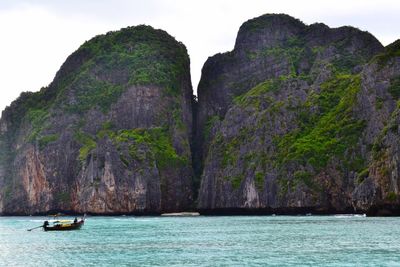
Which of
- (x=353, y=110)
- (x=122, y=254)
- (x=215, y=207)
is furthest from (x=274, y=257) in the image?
(x=215, y=207)

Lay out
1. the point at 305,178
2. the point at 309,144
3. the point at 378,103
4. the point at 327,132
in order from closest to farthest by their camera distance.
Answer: the point at 378,103 < the point at 305,178 < the point at 309,144 < the point at 327,132

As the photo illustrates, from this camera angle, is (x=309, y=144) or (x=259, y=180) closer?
(x=309, y=144)

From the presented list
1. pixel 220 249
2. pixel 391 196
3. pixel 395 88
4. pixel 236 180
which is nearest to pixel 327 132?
pixel 395 88

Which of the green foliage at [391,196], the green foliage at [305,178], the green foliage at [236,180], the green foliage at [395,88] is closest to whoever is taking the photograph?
the green foliage at [391,196]

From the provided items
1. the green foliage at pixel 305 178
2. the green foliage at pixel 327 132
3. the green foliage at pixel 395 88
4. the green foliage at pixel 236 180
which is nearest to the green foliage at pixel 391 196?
the green foliage at pixel 327 132

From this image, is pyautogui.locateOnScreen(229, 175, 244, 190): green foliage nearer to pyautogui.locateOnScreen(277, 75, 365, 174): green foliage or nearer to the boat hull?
pyautogui.locateOnScreen(277, 75, 365, 174): green foliage

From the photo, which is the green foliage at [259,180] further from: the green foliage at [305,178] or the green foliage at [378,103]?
the green foliage at [378,103]

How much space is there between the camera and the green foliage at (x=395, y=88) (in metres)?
156

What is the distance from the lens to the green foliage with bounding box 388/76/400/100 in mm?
155850

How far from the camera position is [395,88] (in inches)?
6171

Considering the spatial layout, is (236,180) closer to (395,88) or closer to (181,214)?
(181,214)

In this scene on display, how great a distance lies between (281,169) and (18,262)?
113m

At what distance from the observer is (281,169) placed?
168875 mm

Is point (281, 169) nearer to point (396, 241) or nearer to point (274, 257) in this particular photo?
point (396, 241)
